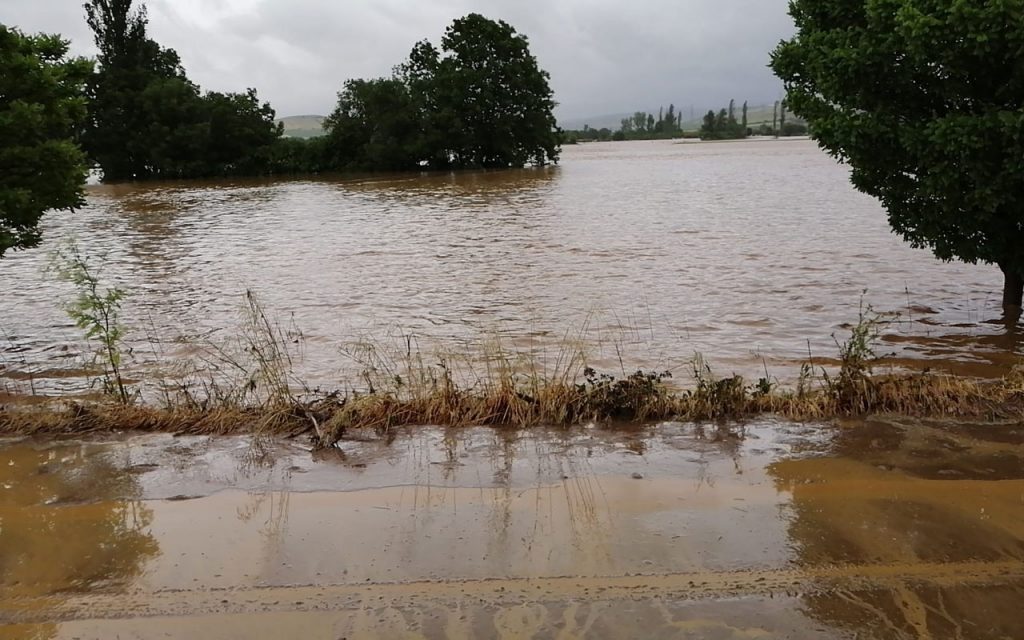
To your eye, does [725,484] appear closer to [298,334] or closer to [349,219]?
[298,334]

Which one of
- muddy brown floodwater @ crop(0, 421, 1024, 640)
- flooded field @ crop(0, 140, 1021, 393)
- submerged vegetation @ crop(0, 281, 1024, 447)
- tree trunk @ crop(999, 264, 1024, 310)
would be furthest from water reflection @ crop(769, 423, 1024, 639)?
tree trunk @ crop(999, 264, 1024, 310)

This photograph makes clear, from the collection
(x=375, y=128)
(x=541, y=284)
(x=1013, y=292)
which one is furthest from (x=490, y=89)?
(x=1013, y=292)

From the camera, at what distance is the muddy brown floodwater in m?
3.78

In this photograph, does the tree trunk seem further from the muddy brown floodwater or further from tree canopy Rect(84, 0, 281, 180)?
tree canopy Rect(84, 0, 281, 180)

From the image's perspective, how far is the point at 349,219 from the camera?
29094 mm

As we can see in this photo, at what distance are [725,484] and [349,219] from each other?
999 inches

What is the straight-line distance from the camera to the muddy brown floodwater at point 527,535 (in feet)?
12.4

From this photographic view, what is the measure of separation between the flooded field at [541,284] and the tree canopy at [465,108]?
27131 mm

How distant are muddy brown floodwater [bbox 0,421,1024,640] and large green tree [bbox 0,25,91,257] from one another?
4318 millimetres

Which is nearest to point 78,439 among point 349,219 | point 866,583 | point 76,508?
point 76,508

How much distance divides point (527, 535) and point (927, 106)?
774 centimetres

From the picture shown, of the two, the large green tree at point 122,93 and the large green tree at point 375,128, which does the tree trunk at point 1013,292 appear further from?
the large green tree at point 122,93

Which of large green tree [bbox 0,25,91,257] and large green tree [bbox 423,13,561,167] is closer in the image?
large green tree [bbox 0,25,91,257]

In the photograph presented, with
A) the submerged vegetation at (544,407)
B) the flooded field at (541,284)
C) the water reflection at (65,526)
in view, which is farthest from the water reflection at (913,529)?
the water reflection at (65,526)
